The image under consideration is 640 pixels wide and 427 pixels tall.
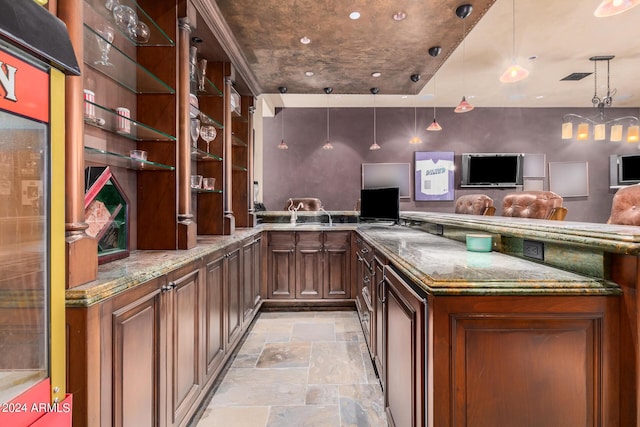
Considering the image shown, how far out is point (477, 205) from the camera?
4.29m

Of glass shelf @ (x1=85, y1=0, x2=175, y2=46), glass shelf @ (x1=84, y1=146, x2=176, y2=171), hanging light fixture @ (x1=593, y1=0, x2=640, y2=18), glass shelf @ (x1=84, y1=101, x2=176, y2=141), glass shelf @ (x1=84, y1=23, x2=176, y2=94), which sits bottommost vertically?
glass shelf @ (x1=84, y1=146, x2=176, y2=171)

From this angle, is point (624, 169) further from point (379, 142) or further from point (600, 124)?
point (379, 142)

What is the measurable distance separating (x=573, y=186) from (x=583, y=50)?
3852mm

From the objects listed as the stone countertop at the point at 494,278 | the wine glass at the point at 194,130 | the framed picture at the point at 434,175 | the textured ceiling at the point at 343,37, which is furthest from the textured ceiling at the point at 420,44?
the stone countertop at the point at 494,278

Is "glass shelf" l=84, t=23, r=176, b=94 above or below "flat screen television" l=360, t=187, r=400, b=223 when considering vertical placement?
above

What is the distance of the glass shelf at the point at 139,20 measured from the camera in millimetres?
1685

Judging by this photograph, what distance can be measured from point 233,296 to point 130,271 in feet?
4.51

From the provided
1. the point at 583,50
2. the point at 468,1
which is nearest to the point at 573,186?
the point at 583,50

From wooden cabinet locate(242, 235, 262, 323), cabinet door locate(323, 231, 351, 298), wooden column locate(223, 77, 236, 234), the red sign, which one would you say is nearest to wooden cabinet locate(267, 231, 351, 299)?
cabinet door locate(323, 231, 351, 298)

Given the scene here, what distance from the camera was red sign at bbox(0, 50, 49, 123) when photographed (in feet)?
2.26

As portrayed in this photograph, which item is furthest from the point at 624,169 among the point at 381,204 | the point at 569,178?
the point at 381,204

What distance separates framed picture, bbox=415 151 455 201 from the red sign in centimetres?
725

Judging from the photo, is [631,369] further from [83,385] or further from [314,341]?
[314,341]

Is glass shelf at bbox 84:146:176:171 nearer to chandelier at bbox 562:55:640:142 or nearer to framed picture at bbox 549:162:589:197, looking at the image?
chandelier at bbox 562:55:640:142
